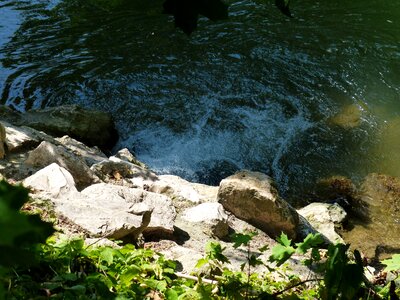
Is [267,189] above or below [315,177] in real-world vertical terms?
above

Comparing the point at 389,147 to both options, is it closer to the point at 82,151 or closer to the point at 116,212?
the point at 82,151

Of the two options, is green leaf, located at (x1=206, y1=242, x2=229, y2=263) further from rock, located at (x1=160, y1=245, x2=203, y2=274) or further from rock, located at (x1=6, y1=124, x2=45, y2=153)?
rock, located at (x1=6, y1=124, x2=45, y2=153)

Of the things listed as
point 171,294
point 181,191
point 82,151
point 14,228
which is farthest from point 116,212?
point 14,228

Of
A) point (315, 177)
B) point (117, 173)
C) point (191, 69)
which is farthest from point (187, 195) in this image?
point (191, 69)

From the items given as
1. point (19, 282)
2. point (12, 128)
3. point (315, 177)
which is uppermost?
point (19, 282)

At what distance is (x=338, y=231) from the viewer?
6.52 m

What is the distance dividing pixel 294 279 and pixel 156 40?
30.2ft

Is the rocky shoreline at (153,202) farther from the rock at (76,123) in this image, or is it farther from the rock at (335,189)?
the rock at (76,123)

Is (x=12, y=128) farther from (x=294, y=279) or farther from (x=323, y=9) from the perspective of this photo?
(x=323, y=9)

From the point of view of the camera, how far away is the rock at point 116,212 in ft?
11.9

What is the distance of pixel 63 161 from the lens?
482 centimetres

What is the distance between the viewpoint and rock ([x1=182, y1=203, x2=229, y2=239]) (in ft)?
15.7

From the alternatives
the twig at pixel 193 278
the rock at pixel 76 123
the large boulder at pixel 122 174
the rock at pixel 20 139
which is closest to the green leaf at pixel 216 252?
the twig at pixel 193 278

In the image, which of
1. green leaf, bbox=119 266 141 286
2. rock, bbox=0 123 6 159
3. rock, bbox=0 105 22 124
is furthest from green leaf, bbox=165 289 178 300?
rock, bbox=0 105 22 124
